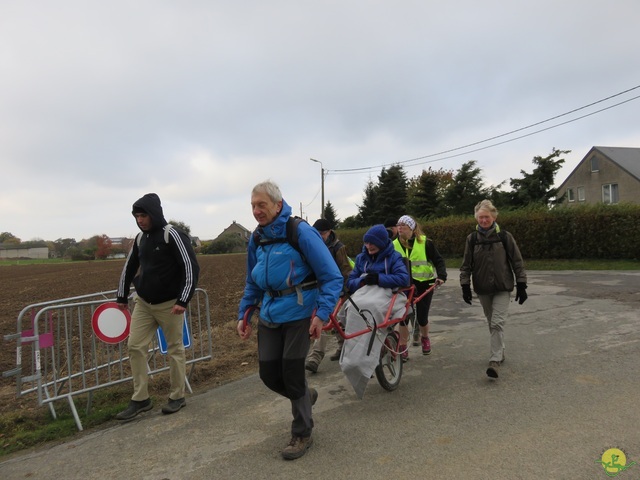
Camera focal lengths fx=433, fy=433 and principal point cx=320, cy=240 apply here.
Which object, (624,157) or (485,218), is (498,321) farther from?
(624,157)

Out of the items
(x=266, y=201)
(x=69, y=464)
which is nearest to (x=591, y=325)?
(x=266, y=201)

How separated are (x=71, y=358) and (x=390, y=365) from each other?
3633mm

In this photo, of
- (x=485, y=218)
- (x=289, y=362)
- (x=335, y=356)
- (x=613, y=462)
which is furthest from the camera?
(x=335, y=356)

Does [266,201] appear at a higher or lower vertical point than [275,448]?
higher

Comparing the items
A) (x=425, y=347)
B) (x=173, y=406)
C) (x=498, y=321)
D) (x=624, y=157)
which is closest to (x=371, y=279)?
(x=498, y=321)

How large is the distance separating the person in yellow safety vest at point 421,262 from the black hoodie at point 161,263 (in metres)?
2.64

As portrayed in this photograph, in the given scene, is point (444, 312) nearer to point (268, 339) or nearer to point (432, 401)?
point (432, 401)

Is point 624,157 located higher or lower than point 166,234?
higher

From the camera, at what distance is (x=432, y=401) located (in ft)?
13.2

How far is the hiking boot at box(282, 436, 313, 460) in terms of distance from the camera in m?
3.10

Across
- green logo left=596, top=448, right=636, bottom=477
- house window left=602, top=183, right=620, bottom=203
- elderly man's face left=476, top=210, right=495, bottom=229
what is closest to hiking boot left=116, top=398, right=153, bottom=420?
green logo left=596, top=448, right=636, bottom=477

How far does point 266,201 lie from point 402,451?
2.06 meters

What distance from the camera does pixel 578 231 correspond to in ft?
63.8

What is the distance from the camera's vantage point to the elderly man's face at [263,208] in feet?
10.4
